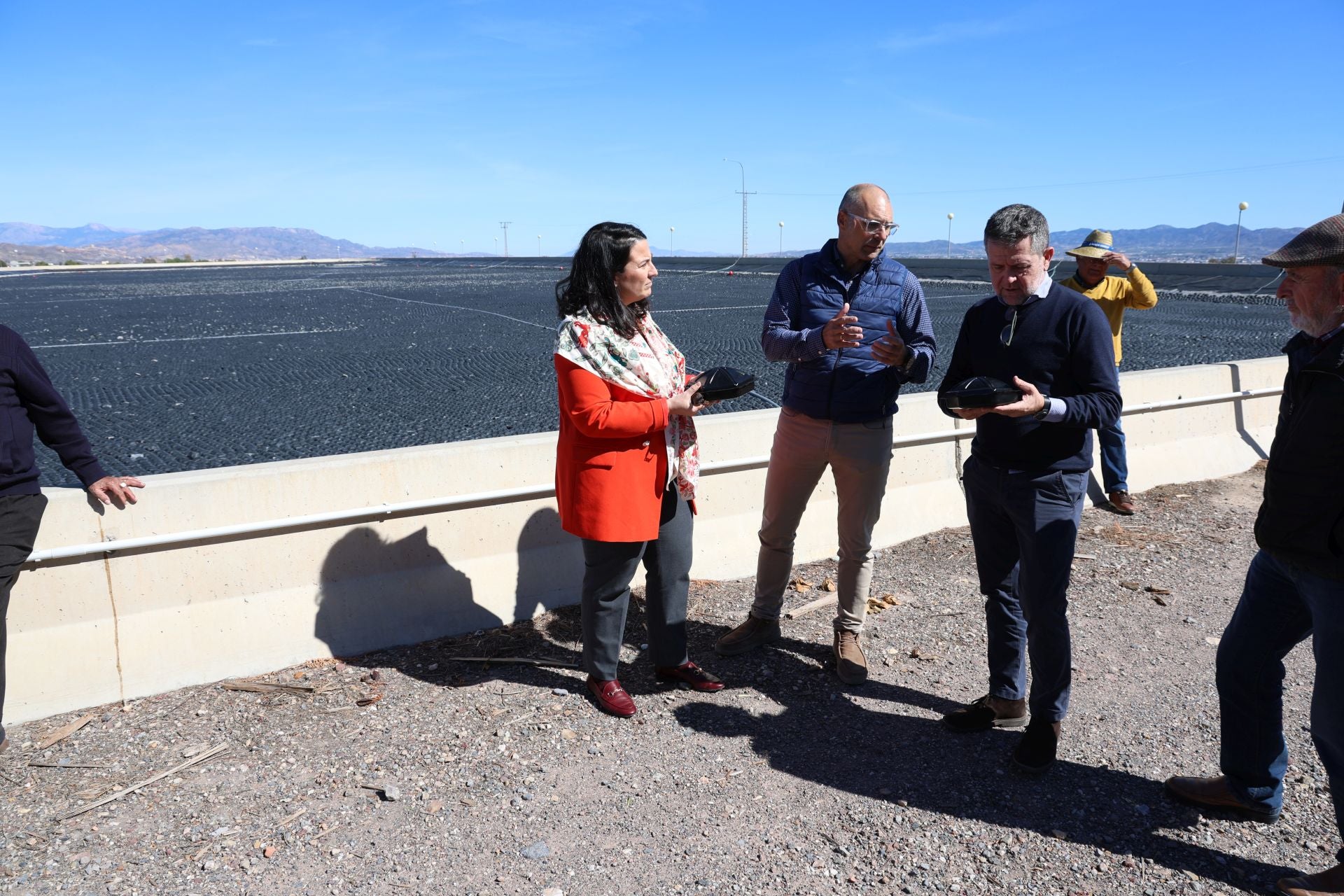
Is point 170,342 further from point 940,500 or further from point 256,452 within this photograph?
point 940,500

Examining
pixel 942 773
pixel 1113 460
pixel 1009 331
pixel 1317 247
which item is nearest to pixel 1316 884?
pixel 942 773

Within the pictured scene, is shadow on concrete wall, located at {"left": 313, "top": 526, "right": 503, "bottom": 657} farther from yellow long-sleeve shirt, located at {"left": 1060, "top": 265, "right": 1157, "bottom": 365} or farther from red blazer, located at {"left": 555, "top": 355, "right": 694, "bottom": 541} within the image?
yellow long-sleeve shirt, located at {"left": 1060, "top": 265, "right": 1157, "bottom": 365}

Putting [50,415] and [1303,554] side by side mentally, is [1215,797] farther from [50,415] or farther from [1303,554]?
[50,415]

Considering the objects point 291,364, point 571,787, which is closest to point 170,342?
point 291,364

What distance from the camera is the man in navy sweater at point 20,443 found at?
3762 mm

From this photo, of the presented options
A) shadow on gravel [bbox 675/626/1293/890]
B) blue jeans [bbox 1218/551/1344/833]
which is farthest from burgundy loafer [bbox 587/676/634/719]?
blue jeans [bbox 1218/551/1344/833]

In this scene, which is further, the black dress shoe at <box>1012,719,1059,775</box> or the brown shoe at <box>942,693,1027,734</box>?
the brown shoe at <box>942,693,1027,734</box>

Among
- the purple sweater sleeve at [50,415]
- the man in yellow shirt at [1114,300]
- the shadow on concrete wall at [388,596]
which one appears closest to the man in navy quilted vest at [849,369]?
the shadow on concrete wall at [388,596]

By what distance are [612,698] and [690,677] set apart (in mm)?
424

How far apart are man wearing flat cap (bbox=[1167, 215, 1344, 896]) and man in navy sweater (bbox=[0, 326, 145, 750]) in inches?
173

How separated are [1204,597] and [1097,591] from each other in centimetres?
59

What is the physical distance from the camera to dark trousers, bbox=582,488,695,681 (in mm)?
4289

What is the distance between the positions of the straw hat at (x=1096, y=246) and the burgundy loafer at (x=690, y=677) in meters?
4.23

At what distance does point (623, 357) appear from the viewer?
4.06 metres
